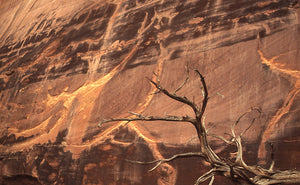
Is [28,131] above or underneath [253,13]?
underneath

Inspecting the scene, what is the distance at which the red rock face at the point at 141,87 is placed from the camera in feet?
7.73

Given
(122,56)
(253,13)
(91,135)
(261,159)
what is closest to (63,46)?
(122,56)

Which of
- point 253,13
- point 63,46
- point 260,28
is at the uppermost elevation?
point 63,46

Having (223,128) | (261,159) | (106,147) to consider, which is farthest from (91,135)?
(261,159)

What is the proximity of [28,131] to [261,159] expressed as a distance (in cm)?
266

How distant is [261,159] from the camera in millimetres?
2156

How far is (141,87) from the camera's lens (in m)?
3.03

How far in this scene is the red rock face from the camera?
7.73 feet

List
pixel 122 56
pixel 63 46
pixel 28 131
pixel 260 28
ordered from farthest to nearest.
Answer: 1. pixel 63 46
2. pixel 28 131
3. pixel 122 56
4. pixel 260 28

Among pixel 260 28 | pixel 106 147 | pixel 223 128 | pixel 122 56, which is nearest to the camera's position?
pixel 223 128

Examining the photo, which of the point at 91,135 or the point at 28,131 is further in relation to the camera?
the point at 28,131

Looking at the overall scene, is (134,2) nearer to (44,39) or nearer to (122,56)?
(122,56)

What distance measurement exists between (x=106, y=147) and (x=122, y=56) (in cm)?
104

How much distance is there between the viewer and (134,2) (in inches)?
148
